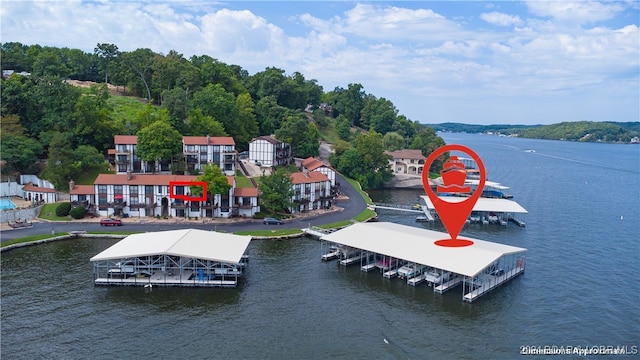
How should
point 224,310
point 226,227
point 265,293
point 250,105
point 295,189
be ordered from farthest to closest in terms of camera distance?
point 250,105, point 295,189, point 226,227, point 265,293, point 224,310

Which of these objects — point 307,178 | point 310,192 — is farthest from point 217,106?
point 310,192

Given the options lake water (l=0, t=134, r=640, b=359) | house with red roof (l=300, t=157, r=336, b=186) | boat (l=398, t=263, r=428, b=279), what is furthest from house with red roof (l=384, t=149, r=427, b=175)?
boat (l=398, t=263, r=428, b=279)

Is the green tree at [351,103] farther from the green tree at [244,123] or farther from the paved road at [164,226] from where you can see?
the paved road at [164,226]

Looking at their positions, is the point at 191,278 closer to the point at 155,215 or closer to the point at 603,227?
the point at 155,215

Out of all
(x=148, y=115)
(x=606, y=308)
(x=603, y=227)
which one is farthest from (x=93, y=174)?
(x=603, y=227)

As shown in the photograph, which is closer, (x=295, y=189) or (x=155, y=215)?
(x=155, y=215)

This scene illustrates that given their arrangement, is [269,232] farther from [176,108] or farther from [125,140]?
[176,108]

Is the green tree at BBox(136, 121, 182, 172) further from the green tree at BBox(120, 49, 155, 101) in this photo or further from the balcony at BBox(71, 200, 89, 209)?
the green tree at BBox(120, 49, 155, 101)

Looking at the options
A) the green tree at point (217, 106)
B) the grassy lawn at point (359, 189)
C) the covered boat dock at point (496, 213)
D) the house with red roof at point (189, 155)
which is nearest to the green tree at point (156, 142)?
the house with red roof at point (189, 155)
